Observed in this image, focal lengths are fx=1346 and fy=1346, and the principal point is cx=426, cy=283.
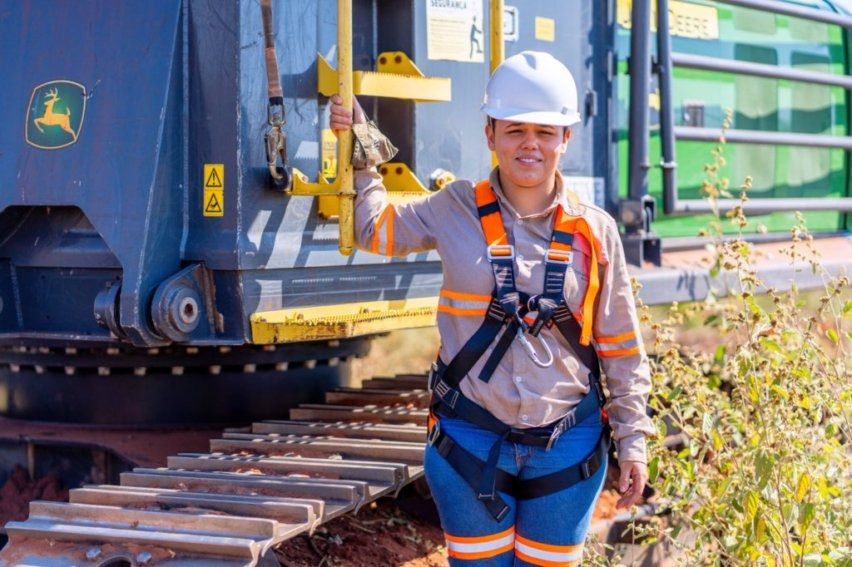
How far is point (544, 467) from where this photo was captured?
341 centimetres

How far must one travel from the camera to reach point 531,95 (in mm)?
3412

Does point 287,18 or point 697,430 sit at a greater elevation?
point 287,18

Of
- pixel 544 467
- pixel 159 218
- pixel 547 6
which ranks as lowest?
pixel 544 467

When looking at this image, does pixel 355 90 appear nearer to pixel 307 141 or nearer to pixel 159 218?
pixel 307 141

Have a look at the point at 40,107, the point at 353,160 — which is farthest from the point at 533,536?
the point at 40,107

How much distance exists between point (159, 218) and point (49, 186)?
0.48 meters

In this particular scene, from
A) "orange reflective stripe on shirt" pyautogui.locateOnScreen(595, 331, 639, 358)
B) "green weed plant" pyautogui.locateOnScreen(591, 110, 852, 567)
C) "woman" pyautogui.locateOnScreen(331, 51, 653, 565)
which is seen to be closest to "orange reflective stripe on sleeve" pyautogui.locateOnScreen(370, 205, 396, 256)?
"woman" pyautogui.locateOnScreen(331, 51, 653, 565)

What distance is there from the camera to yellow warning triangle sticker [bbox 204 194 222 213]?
4297 mm

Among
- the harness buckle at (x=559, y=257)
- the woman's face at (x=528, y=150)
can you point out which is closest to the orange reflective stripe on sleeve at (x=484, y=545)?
the harness buckle at (x=559, y=257)

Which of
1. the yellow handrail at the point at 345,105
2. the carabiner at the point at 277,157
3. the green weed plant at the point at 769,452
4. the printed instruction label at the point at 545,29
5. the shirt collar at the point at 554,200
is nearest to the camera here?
the shirt collar at the point at 554,200

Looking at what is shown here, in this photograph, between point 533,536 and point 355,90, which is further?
point 355,90

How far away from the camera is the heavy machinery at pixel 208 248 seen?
398 cm

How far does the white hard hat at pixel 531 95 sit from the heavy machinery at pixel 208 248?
58 centimetres

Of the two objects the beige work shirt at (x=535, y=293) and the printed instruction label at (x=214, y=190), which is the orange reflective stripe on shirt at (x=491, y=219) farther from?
the printed instruction label at (x=214, y=190)
